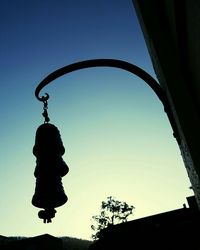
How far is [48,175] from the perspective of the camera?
262cm

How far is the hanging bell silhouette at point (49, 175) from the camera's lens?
8.39 feet

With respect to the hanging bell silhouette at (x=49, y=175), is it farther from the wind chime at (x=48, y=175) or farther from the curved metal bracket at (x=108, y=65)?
the curved metal bracket at (x=108, y=65)

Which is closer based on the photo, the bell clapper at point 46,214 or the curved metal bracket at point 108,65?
the curved metal bracket at point 108,65

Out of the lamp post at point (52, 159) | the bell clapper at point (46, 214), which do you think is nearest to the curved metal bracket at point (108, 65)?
the lamp post at point (52, 159)

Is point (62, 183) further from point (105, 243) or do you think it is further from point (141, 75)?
point (105, 243)

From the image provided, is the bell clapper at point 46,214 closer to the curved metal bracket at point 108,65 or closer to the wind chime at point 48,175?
the wind chime at point 48,175

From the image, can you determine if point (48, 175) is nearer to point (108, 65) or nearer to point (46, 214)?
point (46, 214)

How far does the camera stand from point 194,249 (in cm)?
2072

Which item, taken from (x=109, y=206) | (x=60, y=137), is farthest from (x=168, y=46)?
(x=109, y=206)

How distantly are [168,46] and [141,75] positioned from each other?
80 cm

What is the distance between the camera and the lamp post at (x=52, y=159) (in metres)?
2.55

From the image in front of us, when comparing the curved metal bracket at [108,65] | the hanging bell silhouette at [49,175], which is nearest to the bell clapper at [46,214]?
the hanging bell silhouette at [49,175]

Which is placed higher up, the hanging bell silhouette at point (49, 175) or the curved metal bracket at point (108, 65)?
the curved metal bracket at point (108, 65)

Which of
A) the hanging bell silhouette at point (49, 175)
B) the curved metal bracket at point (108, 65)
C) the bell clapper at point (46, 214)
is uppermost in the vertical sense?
the curved metal bracket at point (108, 65)
